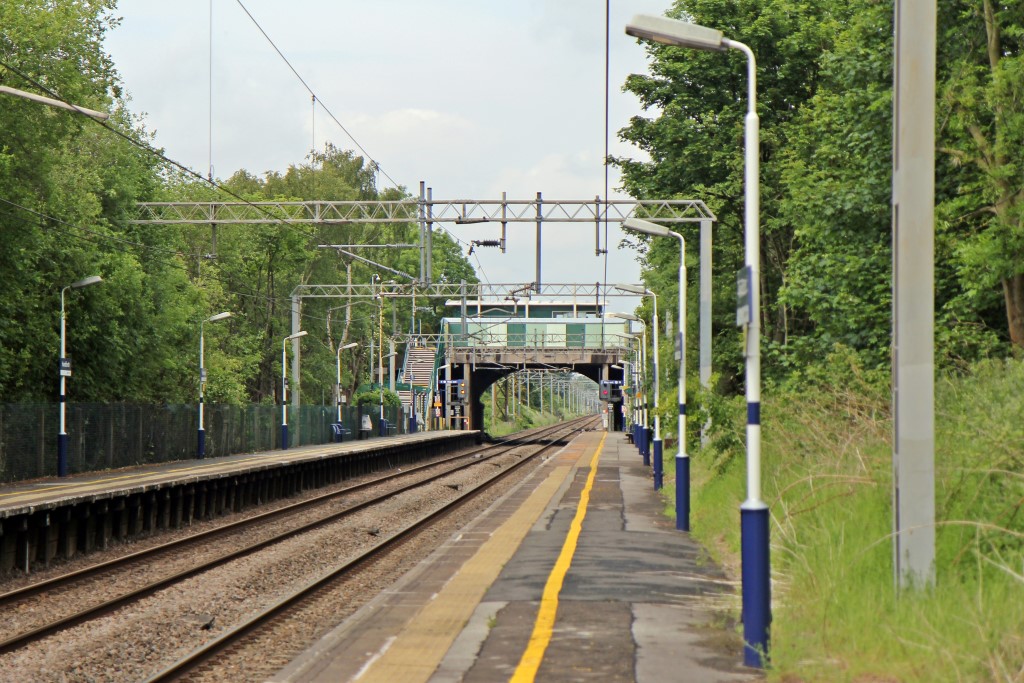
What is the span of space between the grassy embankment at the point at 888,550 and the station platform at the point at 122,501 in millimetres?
10577

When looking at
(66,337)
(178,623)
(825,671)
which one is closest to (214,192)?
(66,337)

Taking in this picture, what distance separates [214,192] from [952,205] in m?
59.2

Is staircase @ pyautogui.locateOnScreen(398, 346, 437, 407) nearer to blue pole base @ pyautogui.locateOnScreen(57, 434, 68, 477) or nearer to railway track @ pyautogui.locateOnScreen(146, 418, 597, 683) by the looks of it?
blue pole base @ pyautogui.locateOnScreen(57, 434, 68, 477)

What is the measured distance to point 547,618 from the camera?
11.4m

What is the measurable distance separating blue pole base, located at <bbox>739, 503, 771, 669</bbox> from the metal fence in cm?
2752

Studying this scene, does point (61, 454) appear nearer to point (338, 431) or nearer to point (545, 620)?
point (545, 620)

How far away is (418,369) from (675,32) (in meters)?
80.8

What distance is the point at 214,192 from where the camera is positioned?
249 feet

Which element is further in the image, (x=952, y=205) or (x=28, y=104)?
(x=28, y=104)

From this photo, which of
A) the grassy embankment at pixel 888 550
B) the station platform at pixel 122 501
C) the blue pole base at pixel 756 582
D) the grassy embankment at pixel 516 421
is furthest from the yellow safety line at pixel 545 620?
the grassy embankment at pixel 516 421

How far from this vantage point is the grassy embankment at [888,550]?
27.7 ft

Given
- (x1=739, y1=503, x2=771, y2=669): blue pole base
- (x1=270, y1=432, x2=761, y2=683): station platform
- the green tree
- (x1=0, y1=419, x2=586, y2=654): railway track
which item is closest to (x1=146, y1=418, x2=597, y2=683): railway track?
(x1=270, y1=432, x2=761, y2=683): station platform

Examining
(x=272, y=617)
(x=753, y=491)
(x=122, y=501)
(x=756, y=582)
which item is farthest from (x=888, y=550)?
(x=122, y=501)

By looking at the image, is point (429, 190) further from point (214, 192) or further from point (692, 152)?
point (214, 192)
